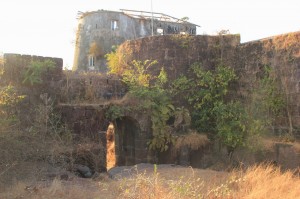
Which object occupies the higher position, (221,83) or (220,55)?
(220,55)

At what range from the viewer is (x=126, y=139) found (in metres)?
13.4

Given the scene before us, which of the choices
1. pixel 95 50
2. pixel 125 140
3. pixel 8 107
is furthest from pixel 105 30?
pixel 8 107

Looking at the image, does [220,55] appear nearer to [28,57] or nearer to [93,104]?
[93,104]

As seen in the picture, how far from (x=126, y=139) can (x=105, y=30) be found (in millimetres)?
15677

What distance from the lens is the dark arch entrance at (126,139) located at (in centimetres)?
1279

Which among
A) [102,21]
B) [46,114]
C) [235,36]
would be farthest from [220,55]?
[102,21]

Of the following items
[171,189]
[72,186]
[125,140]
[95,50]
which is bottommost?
[72,186]

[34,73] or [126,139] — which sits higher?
[34,73]

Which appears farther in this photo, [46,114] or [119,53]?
[119,53]

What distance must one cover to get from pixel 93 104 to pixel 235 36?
17.6 feet

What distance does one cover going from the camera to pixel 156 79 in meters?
13.0

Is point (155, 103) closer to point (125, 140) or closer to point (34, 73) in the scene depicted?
point (125, 140)

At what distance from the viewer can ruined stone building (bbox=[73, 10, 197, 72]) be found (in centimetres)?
2727

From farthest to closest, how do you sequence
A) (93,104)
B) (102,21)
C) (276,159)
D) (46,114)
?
(102,21) → (93,104) → (46,114) → (276,159)
